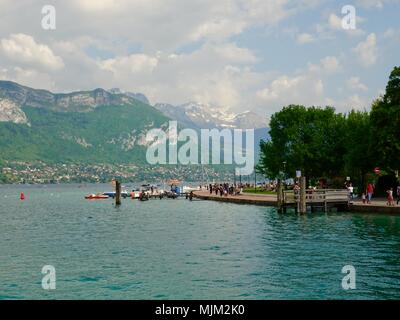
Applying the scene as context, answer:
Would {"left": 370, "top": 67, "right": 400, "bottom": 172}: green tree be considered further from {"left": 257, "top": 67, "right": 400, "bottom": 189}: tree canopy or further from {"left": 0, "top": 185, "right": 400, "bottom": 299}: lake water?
{"left": 0, "top": 185, "right": 400, "bottom": 299}: lake water

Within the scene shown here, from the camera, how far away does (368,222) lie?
53.4 metres

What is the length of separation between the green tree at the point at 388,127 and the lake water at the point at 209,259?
48.2 feet

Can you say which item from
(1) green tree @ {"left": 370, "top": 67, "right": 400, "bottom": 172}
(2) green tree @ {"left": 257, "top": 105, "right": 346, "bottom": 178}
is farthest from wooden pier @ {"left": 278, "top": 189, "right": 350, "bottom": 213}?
(2) green tree @ {"left": 257, "top": 105, "right": 346, "bottom": 178}

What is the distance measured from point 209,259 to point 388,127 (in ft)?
144

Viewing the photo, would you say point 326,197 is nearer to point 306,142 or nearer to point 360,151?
point 360,151

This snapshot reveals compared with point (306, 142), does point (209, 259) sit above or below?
below

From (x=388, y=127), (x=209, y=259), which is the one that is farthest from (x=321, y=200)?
(x=209, y=259)

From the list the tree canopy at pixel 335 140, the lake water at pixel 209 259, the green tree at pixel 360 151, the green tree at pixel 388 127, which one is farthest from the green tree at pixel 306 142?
the lake water at pixel 209 259

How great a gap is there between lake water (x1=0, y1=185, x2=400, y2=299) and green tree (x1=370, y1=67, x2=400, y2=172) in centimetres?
1468

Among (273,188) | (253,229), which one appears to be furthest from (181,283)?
(273,188)

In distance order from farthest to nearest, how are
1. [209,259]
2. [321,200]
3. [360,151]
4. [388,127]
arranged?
[360,151] < [388,127] < [321,200] < [209,259]

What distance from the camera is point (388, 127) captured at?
232ft
